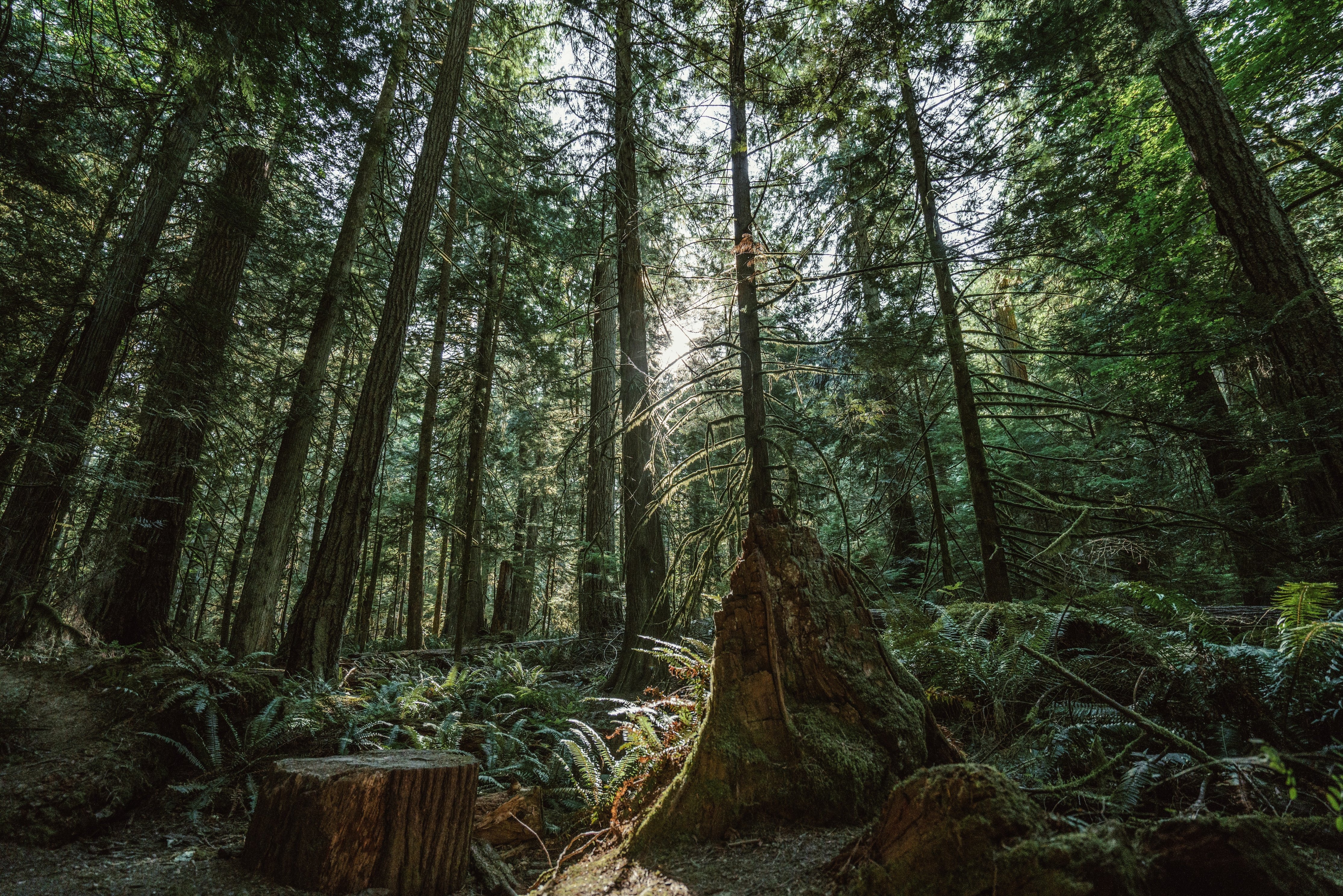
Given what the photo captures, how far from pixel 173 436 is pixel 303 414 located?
183 centimetres

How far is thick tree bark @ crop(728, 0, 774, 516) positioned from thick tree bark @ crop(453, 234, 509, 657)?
5.09m

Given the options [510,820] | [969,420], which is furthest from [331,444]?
[969,420]

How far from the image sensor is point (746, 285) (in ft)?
13.4

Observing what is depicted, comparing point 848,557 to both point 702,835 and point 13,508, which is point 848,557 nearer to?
point 702,835

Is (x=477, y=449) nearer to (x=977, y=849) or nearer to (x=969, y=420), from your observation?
(x=969, y=420)

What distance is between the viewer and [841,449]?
26.9ft

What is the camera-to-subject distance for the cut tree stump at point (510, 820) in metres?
3.75

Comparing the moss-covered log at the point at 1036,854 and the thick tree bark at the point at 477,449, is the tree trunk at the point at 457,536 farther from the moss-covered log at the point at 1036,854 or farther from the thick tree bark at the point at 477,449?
the moss-covered log at the point at 1036,854

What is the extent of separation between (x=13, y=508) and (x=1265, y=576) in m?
13.6

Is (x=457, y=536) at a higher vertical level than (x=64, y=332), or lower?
lower

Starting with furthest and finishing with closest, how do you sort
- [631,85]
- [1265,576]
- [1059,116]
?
[631,85], [1059,116], [1265,576]

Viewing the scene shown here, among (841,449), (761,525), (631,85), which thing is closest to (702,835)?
(761,525)

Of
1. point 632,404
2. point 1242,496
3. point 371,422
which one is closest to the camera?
point 1242,496

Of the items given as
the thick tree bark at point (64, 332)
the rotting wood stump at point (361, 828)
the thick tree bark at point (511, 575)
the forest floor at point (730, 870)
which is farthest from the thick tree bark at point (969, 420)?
the thick tree bark at point (511, 575)
